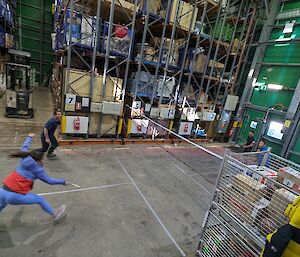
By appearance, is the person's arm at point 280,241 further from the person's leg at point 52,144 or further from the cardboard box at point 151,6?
the cardboard box at point 151,6

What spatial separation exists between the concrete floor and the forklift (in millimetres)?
4197

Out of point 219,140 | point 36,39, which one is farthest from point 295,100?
Result: point 36,39

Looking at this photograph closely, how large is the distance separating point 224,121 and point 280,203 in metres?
9.66

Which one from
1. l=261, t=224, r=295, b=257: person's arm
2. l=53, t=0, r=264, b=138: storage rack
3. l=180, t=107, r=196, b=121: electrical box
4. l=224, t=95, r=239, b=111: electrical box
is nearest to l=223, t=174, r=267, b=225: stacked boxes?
l=261, t=224, r=295, b=257: person's arm

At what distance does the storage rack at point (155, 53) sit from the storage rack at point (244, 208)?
240 inches

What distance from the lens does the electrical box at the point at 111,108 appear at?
805cm

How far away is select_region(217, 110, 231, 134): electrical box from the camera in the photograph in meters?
11.7

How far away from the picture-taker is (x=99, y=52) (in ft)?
26.3

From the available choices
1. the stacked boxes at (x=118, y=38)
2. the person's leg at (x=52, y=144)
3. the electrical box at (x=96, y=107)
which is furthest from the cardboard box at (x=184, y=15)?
the person's leg at (x=52, y=144)

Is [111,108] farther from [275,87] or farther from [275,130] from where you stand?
[275,87]

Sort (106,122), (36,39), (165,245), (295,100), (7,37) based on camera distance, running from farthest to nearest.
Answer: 1. (36,39)
2. (7,37)
3. (295,100)
4. (106,122)
5. (165,245)

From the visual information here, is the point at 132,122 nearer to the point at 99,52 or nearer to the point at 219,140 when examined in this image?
the point at 99,52

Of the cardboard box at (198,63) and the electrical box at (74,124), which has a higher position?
the cardboard box at (198,63)

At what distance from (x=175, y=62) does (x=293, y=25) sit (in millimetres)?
6007
